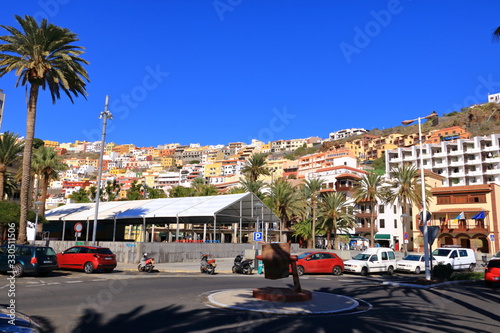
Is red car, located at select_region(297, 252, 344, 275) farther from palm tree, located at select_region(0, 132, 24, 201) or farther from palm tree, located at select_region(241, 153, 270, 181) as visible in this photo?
palm tree, located at select_region(241, 153, 270, 181)

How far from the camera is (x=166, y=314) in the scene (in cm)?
1018

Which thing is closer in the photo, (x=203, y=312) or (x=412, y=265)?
(x=203, y=312)

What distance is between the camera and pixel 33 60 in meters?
28.0

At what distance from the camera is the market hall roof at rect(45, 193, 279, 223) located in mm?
38000

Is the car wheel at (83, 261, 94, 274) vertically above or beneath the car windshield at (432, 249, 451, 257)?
beneath

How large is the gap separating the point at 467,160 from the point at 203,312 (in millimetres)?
102008

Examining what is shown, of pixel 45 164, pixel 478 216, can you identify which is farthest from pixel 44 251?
pixel 478 216

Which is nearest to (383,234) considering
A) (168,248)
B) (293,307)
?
(168,248)

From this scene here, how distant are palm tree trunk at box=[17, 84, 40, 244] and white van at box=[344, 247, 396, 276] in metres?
21.9

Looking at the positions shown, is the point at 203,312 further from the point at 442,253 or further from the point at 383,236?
the point at 383,236

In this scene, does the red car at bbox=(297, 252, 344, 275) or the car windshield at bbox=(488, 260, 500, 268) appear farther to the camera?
the red car at bbox=(297, 252, 344, 275)

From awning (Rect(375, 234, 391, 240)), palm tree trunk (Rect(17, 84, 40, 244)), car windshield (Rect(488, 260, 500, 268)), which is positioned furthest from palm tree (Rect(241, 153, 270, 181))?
car windshield (Rect(488, 260, 500, 268))

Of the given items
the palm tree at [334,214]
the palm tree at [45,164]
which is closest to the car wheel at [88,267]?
the palm tree at [45,164]

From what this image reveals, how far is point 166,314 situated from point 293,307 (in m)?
3.63
